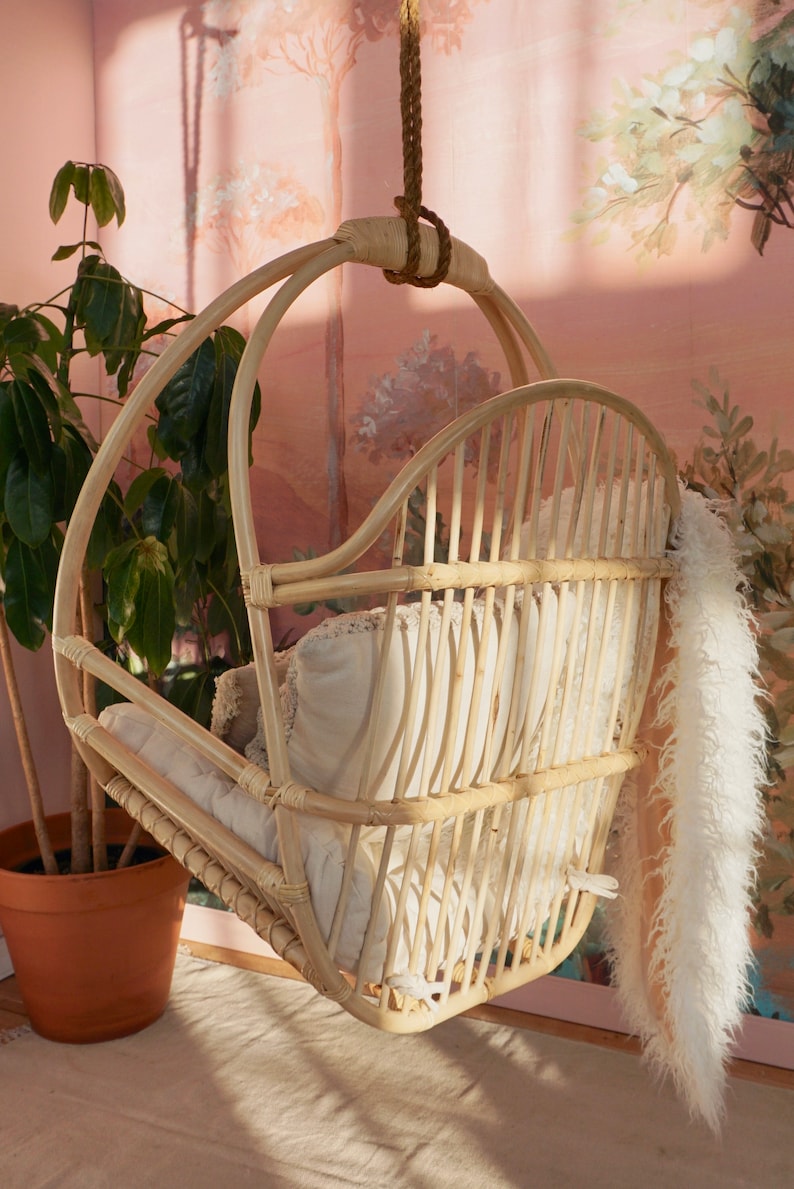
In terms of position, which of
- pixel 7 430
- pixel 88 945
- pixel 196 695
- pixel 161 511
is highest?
pixel 7 430

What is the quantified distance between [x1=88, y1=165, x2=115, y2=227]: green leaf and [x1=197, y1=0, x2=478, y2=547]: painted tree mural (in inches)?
18.4

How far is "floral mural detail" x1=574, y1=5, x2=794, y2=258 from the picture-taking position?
69.6 inches

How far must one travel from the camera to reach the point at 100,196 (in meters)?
2.06

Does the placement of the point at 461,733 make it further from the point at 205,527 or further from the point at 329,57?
the point at 329,57

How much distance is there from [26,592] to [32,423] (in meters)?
0.32

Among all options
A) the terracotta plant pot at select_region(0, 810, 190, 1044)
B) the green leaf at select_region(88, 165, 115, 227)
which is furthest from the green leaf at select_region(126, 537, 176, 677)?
the green leaf at select_region(88, 165, 115, 227)

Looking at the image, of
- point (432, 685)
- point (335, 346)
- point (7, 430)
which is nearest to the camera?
point (432, 685)

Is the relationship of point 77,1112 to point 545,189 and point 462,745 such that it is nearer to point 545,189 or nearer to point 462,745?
point 462,745

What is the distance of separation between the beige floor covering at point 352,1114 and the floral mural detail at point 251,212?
166 centimetres

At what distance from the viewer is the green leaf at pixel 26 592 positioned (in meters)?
1.83

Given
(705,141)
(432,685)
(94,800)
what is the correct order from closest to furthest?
(432,685) < (705,141) < (94,800)

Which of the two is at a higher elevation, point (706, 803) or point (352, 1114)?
point (706, 803)

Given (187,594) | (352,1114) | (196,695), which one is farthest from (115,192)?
(352,1114)

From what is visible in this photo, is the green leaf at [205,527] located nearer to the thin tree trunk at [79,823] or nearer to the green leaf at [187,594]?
the green leaf at [187,594]
